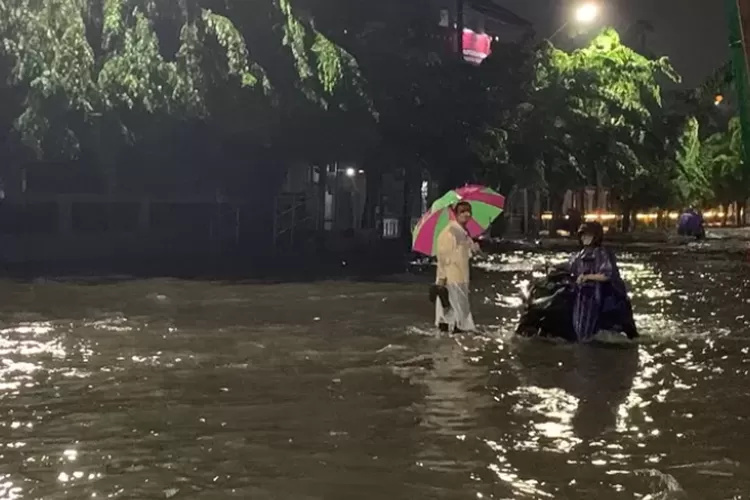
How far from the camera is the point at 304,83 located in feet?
90.6

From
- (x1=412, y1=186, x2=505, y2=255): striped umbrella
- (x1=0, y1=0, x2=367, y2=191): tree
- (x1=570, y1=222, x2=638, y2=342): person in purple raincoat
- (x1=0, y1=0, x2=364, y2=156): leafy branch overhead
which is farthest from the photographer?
(x1=0, y1=0, x2=367, y2=191): tree

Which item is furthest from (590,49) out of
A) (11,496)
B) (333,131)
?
(11,496)

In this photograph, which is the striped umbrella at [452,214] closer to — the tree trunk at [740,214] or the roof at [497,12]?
the roof at [497,12]

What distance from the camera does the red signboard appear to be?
62156 mm

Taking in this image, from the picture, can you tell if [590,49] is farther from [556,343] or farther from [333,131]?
[556,343]

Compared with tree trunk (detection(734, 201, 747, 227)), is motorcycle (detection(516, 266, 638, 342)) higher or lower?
lower

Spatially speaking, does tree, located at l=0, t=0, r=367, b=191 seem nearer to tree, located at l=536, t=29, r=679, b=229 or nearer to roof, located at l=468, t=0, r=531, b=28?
tree, located at l=536, t=29, r=679, b=229

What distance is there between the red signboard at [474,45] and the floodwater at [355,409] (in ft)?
156

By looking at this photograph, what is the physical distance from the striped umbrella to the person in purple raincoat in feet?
5.49

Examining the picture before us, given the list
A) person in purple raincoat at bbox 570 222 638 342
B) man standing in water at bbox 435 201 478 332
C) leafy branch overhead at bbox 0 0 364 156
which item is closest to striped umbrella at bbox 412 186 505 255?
man standing in water at bbox 435 201 478 332

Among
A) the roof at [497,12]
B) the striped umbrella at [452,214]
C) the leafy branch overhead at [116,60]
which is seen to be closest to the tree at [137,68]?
the leafy branch overhead at [116,60]

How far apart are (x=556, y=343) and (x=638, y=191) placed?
49.8 metres

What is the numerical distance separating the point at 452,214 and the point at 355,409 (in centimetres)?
497

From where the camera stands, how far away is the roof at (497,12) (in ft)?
215
